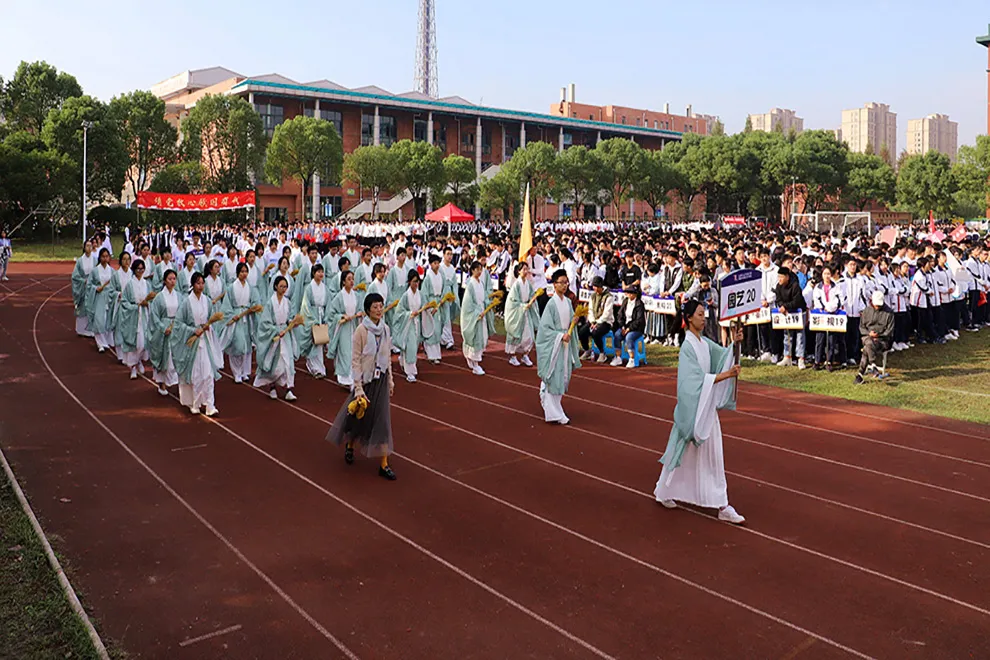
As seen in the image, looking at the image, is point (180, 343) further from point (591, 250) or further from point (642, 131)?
point (642, 131)

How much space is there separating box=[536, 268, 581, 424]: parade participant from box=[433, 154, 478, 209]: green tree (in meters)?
48.3

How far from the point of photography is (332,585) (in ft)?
20.3

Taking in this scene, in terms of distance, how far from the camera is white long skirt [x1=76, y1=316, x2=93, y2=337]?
57.7ft

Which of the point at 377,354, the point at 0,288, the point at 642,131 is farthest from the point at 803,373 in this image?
the point at 642,131

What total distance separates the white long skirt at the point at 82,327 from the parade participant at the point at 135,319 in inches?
154

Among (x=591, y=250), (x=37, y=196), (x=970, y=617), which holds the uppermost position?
(x=37, y=196)

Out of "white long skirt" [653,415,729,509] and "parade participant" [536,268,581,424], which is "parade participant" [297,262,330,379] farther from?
"white long skirt" [653,415,729,509]

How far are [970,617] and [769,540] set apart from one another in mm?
1650

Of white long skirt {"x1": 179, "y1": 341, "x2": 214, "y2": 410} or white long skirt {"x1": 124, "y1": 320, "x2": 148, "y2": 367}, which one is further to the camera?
white long skirt {"x1": 124, "y1": 320, "x2": 148, "y2": 367}

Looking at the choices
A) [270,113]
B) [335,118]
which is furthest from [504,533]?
[335,118]

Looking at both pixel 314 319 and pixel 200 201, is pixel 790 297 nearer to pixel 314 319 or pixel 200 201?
pixel 314 319

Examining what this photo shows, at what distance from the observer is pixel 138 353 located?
13703mm

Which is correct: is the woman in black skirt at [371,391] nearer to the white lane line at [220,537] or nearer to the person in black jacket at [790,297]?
the white lane line at [220,537]

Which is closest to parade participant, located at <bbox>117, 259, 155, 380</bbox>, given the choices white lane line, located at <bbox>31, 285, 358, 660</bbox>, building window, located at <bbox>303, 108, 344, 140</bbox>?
white lane line, located at <bbox>31, 285, 358, 660</bbox>
